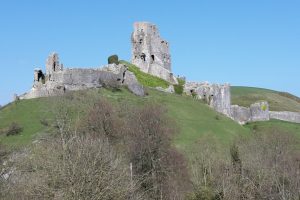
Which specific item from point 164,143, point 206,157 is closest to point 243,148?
point 206,157

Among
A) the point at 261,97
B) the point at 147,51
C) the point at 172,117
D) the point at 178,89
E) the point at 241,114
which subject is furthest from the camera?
the point at 261,97

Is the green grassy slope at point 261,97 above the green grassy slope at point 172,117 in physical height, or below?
above

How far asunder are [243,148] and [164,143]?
11.8 meters

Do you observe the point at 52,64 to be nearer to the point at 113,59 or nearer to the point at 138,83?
the point at 138,83

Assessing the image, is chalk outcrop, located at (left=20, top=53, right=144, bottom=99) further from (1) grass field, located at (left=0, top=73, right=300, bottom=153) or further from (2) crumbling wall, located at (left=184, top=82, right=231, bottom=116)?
(2) crumbling wall, located at (left=184, top=82, right=231, bottom=116)

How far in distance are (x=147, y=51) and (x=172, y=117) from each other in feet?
74.9

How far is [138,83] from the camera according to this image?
81.2 metres

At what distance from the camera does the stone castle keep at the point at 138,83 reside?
75.9 m

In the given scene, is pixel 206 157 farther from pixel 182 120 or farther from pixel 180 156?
pixel 182 120

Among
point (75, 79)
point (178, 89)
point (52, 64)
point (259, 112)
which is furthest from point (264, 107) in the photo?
point (52, 64)

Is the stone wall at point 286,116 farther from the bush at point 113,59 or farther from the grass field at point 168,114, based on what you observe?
the bush at point 113,59

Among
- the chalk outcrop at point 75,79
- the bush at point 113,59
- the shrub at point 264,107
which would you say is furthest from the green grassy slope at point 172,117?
the shrub at point 264,107

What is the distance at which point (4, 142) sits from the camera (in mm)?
60438

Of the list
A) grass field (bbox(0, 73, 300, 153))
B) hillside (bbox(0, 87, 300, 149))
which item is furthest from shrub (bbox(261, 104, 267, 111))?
hillside (bbox(0, 87, 300, 149))
